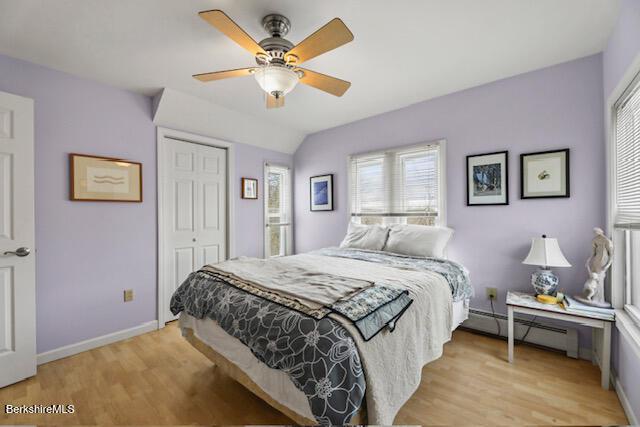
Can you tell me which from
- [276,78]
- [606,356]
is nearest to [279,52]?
[276,78]

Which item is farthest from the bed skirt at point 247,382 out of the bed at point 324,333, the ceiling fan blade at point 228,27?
the ceiling fan blade at point 228,27

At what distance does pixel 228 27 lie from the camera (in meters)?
1.47

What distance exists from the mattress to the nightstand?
1.46 ft

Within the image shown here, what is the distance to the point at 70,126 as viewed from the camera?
8.06ft

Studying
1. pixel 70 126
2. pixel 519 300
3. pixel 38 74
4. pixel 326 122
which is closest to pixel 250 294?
pixel 519 300

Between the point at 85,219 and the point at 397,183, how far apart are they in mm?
3247

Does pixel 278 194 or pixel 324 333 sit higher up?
pixel 278 194

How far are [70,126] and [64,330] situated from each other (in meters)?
1.79

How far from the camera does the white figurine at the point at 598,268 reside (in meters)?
1.94

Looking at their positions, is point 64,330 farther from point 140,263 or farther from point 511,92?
point 511,92

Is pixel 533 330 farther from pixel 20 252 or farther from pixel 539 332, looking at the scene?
pixel 20 252

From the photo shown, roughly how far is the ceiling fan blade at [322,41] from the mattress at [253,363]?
1765 millimetres

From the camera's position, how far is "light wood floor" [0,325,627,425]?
1.65 m

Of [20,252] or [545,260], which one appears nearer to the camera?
[20,252]
